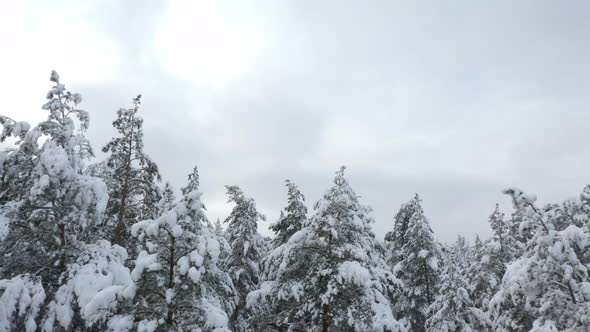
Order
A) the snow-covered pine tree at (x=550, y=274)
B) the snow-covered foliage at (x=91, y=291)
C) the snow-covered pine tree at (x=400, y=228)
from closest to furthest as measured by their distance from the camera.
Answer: the snow-covered foliage at (x=91, y=291) < the snow-covered pine tree at (x=550, y=274) < the snow-covered pine tree at (x=400, y=228)

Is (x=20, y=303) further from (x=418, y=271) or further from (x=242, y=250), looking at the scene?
(x=418, y=271)

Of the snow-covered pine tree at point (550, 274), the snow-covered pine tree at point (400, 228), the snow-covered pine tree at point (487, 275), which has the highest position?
the snow-covered pine tree at point (400, 228)

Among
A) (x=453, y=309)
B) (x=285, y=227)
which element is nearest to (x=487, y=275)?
(x=453, y=309)

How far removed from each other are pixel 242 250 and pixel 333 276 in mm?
10178

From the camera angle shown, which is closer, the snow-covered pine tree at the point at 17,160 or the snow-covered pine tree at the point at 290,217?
the snow-covered pine tree at the point at 17,160

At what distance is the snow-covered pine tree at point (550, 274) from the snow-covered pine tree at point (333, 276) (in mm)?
4954

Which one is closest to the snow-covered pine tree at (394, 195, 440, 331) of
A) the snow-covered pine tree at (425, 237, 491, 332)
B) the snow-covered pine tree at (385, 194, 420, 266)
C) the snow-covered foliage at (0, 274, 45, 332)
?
the snow-covered pine tree at (385, 194, 420, 266)

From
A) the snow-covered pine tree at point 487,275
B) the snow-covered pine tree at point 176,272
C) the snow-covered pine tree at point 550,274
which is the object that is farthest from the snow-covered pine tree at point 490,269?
the snow-covered pine tree at point 176,272

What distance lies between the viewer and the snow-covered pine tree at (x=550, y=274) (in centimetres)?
988

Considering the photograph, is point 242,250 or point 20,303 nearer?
point 20,303

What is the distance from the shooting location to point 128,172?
1892cm

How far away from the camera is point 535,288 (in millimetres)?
10516

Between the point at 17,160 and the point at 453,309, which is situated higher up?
the point at 17,160

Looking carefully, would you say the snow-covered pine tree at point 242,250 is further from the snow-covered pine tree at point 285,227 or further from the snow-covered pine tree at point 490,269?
the snow-covered pine tree at point 490,269
